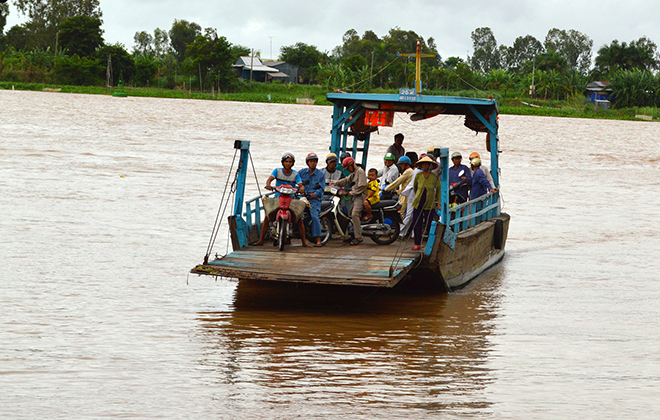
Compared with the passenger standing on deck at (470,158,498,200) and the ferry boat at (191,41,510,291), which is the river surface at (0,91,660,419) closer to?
the ferry boat at (191,41,510,291)

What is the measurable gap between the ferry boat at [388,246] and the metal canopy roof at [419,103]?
1 cm

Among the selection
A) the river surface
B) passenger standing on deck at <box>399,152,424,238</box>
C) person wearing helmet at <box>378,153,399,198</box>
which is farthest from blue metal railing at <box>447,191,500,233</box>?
person wearing helmet at <box>378,153,399,198</box>

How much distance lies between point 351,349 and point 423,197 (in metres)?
2.76

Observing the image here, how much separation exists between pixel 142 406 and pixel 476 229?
20.3ft

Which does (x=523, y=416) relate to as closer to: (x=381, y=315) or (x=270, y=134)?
(x=381, y=315)

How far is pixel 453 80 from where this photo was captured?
237 ft

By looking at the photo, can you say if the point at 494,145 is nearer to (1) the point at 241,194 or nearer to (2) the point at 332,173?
(2) the point at 332,173

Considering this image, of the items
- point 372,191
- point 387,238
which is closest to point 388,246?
point 387,238

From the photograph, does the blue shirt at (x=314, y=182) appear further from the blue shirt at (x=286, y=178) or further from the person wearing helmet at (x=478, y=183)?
the person wearing helmet at (x=478, y=183)

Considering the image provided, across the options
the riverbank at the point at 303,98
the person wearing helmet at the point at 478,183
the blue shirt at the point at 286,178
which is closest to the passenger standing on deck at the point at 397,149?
the person wearing helmet at the point at 478,183

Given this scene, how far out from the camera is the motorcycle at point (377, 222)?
1037 cm

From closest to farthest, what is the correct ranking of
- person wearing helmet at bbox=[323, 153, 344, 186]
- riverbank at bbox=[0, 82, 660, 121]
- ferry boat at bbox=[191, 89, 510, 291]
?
ferry boat at bbox=[191, 89, 510, 291]
person wearing helmet at bbox=[323, 153, 344, 186]
riverbank at bbox=[0, 82, 660, 121]

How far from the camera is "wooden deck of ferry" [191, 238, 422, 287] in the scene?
8.16 metres

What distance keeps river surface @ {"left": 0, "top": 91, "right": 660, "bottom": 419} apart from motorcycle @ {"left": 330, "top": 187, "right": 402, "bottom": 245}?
841mm
